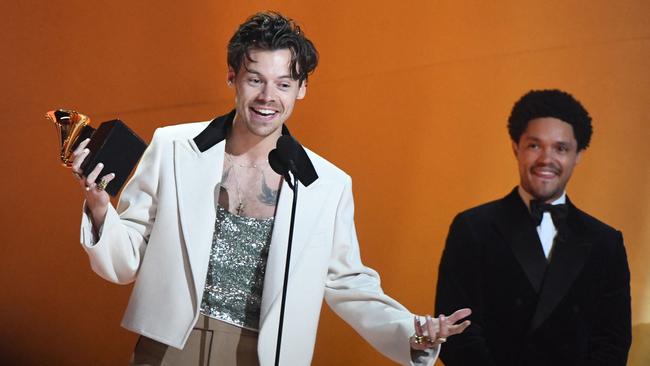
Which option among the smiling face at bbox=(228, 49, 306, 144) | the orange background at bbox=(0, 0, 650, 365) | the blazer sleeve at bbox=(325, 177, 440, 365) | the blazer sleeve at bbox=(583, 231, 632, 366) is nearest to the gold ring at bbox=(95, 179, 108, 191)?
the smiling face at bbox=(228, 49, 306, 144)

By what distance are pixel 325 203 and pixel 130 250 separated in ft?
1.89

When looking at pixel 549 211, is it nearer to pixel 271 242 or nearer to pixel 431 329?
pixel 431 329

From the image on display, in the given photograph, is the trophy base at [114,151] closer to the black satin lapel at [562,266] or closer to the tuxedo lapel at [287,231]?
the tuxedo lapel at [287,231]

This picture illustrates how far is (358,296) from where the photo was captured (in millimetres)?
2586

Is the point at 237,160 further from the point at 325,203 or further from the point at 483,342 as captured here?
the point at 483,342

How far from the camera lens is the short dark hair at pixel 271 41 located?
8.19 ft

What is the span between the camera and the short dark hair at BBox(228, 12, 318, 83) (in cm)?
250

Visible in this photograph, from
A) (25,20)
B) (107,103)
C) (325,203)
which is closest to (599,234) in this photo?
(325,203)

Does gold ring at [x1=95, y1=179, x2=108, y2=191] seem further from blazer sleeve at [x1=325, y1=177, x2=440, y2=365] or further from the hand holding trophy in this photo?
blazer sleeve at [x1=325, y1=177, x2=440, y2=365]

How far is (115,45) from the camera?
11.5ft

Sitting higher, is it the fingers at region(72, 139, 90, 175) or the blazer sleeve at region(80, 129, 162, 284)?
the fingers at region(72, 139, 90, 175)

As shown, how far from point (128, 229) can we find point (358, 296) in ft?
2.25

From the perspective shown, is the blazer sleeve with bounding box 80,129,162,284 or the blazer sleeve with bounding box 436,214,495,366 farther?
the blazer sleeve with bounding box 436,214,495,366

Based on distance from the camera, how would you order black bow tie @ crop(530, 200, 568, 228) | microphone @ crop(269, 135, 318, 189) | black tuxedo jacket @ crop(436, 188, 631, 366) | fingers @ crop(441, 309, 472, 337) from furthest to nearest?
black bow tie @ crop(530, 200, 568, 228), black tuxedo jacket @ crop(436, 188, 631, 366), fingers @ crop(441, 309, 472, 337), microphone @ crop(269, 135, 318, 189)
